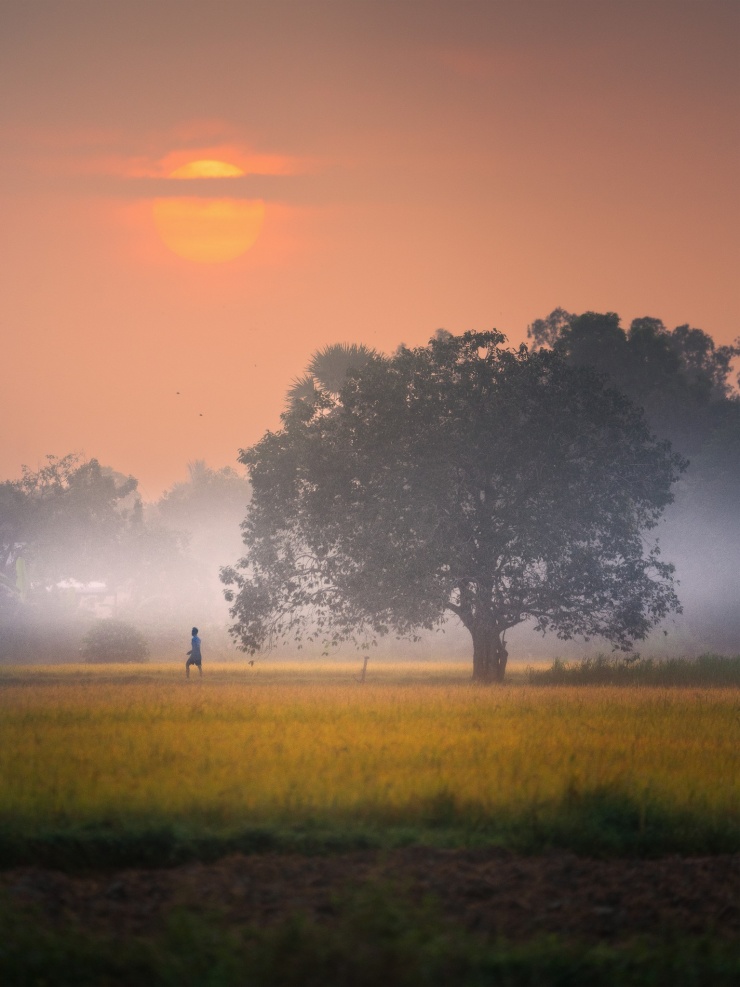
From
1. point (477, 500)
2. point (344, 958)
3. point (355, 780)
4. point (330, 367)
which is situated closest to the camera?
point (344, 958)

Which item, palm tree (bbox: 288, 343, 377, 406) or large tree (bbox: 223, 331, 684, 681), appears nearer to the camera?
large tree (bbox: 223, 331, 684, 681)

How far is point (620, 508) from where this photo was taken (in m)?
45.8

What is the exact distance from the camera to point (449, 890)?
11.7 m

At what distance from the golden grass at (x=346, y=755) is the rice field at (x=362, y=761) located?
37 millimetres

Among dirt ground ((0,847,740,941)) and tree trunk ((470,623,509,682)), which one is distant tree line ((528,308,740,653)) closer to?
tree trunk ((470,623,509,682))

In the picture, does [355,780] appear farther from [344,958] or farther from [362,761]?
[344,958]

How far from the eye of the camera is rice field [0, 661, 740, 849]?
48.9 feet

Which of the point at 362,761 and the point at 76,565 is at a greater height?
the point at 76,565

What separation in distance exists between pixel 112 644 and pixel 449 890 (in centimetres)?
6767

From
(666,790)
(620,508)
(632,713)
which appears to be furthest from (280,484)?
(666,790)

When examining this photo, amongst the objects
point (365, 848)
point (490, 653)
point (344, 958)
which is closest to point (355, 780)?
point (365, 848)

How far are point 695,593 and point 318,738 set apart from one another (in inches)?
2420

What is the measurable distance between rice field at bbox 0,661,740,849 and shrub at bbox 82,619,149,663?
4318cm

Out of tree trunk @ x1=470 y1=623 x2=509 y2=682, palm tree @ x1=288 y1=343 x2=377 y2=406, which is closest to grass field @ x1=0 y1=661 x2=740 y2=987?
tree trunk @ x1=470 y1=623 x2=509 y2=682
